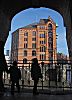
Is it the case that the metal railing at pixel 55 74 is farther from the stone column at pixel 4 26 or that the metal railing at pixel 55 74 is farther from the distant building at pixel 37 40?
the distant building at pixel 37 40

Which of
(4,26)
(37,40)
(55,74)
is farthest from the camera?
Answer: (37,40)

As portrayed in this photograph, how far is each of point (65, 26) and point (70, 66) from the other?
9.13 ft

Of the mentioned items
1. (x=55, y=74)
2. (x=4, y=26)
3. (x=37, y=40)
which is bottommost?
(x=55, y=74)

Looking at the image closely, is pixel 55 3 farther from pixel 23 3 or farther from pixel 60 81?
pixel 60 81

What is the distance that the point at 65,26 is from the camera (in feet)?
59.3

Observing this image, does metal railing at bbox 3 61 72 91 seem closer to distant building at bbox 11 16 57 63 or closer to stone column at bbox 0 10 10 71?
stone column at bbox 0 10 10 71

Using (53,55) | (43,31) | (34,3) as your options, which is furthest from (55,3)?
(43,31)

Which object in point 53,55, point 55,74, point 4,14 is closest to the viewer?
point 55,74

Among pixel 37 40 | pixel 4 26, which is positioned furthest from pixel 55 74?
pixel 37 40

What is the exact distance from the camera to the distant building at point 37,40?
119 meters

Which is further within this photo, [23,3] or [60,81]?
[23,3]

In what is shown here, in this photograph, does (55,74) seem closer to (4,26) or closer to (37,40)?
(4,26)

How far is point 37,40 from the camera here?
401ft

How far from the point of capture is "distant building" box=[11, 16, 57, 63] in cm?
11900
